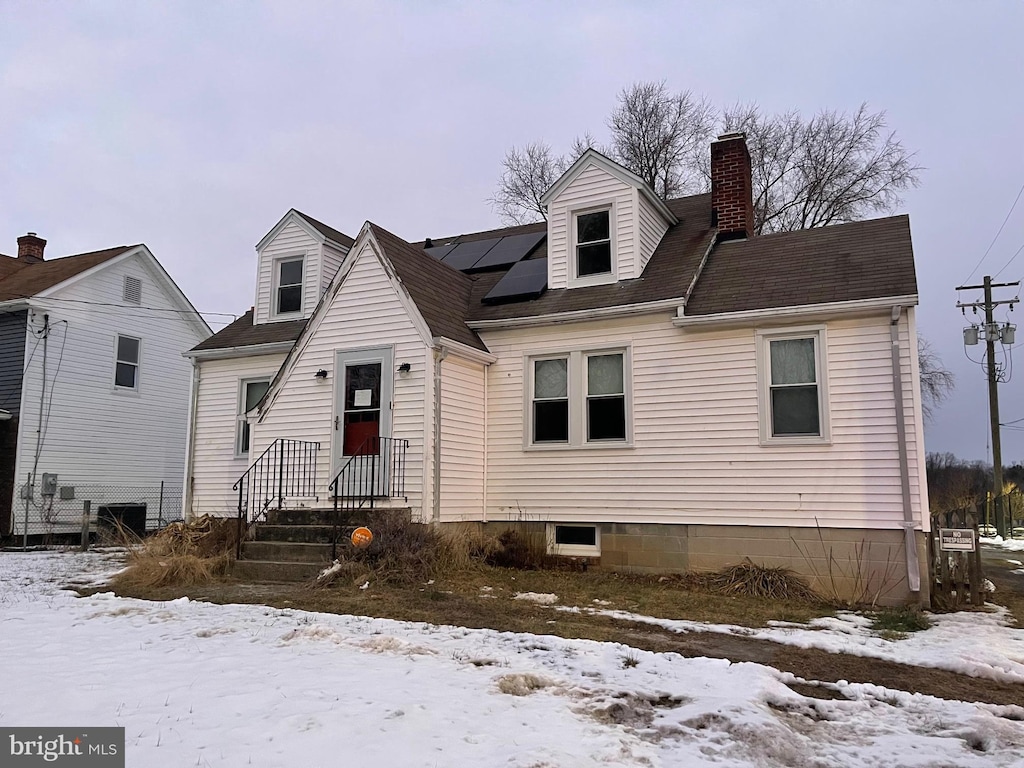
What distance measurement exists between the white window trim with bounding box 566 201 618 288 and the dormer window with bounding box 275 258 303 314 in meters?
5.91

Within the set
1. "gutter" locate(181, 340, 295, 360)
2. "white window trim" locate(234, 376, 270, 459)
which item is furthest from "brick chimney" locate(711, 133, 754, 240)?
"white window trim" locate(234, 376, 270, 459)

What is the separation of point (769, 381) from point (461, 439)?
4792 mm

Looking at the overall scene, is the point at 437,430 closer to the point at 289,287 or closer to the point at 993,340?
the point at 289,287

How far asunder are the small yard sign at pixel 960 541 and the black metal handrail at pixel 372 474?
746 cm

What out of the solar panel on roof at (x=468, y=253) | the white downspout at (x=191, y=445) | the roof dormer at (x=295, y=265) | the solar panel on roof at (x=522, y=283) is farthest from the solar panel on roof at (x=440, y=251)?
the white downspout at (x=191, y=445)

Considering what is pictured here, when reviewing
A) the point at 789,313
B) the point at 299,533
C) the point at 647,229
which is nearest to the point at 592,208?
the point at 647,229

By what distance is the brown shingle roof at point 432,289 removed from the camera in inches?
479

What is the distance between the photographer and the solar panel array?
15500mm

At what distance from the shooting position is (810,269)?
11.4 meters

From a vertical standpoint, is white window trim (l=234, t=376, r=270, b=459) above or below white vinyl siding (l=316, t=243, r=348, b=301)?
below

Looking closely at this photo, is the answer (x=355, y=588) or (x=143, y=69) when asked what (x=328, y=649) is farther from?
(x=143, y=69)

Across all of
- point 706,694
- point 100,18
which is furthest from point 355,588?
point 100,18

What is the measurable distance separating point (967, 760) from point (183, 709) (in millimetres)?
4538

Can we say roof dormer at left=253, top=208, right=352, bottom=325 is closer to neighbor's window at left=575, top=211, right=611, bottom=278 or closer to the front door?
the front door
